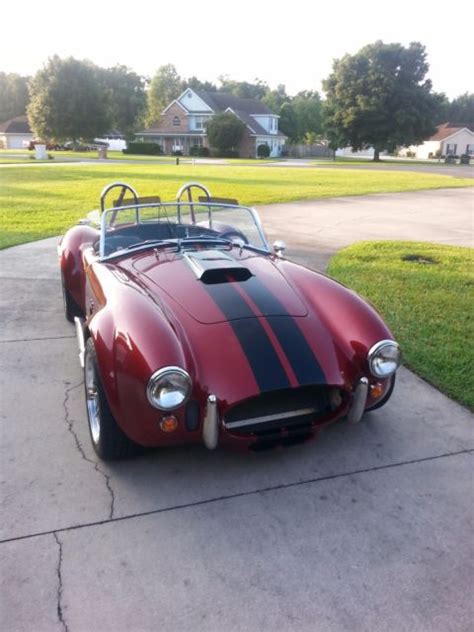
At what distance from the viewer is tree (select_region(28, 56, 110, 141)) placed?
51.7m

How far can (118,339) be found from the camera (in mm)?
2775

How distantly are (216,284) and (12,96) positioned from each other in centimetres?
9840

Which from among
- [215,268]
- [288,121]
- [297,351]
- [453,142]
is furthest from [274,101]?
[297,351]

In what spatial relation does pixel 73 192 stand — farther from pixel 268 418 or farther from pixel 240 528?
pixel 240 528

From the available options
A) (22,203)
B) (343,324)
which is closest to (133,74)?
(22,203)

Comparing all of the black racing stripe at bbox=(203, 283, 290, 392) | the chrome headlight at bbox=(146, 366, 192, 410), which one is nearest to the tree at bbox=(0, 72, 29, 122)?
the black racing stripe at bbox=(203, 283, 290, 392)

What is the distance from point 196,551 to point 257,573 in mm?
294

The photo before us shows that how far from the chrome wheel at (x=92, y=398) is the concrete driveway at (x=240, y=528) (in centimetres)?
14

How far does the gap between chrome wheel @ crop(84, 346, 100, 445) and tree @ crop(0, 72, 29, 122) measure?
96.3m

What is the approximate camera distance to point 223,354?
275cm

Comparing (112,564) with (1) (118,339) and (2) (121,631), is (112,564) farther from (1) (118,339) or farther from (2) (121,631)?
(1) (118,339)

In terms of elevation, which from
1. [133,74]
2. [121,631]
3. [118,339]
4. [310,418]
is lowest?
[121,631]

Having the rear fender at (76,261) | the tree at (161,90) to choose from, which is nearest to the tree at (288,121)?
the tree at (161,90)

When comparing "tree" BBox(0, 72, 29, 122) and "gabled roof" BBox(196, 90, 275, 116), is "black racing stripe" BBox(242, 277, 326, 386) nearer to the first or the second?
"gabled roof" BBox(196, 90, 275, 116)
